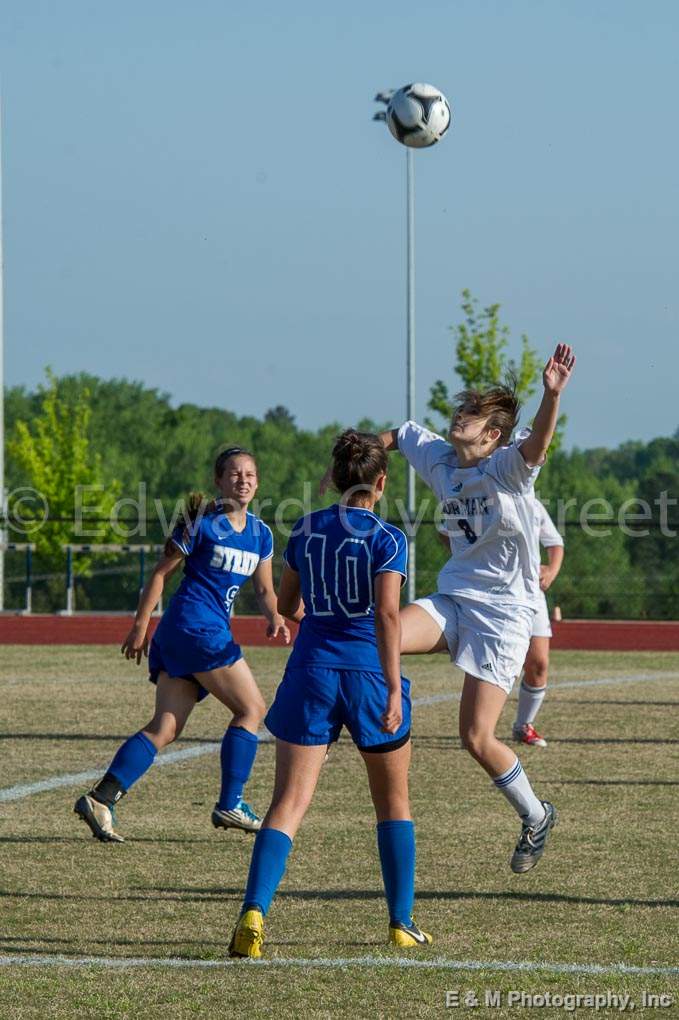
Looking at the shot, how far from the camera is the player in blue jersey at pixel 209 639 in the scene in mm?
7098

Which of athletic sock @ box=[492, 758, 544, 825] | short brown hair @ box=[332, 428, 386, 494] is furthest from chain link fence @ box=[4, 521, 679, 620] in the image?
short brown hair @ box=[332, 428, 386, 494]

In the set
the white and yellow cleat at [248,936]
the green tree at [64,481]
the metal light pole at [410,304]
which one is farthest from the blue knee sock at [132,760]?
the green tree at [64,481]

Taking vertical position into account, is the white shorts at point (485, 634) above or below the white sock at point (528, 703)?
above

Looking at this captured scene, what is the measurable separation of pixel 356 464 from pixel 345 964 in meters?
1.65

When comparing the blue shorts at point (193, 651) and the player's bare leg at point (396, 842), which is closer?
the player's bare leg at point (396, 842)

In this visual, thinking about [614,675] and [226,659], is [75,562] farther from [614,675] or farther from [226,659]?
[226,659]

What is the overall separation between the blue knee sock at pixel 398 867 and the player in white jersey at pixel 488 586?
1.04m

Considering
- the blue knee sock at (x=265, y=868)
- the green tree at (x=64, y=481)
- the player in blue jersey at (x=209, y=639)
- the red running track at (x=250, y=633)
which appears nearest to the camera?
the blue knee sock at (x=265, y=868)

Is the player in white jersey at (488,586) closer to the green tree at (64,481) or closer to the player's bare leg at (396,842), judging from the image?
the player's bare leg at (396,842)

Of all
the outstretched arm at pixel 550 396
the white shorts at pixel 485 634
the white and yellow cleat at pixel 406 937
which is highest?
the outstretched arm at pixel 550 396

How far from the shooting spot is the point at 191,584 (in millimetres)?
7367

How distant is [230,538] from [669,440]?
80.2 m

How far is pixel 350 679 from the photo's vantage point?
495 cm

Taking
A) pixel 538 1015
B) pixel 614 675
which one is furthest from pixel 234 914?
pixel 614 675
